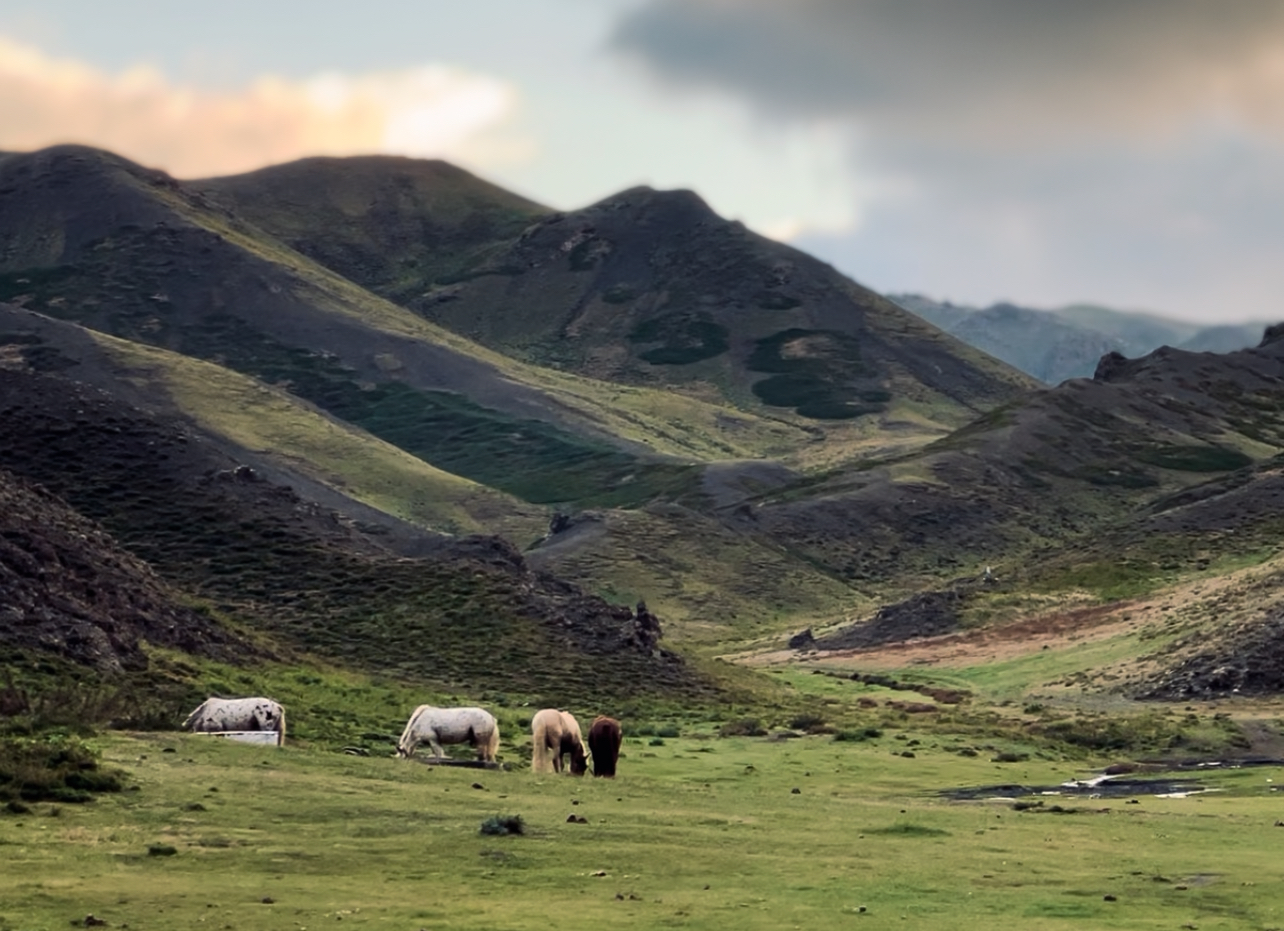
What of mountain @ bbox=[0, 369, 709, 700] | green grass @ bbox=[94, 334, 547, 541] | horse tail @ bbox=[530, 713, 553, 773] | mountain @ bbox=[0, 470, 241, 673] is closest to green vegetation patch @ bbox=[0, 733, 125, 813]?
horse tail @ bbox=[530, 713, 553, 773]

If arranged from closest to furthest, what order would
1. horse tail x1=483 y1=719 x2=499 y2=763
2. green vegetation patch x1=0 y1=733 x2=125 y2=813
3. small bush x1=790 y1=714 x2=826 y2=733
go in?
1. green vegetation patch x1=0 y1=733 x2=125 y2=813
2. horse tail x1=483 y1=719 x2=499 y2=763
3. small bush x1=790 y1=714 x2=826 y2=733

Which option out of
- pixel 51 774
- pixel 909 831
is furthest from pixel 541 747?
pixel 51 774

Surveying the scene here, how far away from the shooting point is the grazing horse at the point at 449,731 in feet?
149

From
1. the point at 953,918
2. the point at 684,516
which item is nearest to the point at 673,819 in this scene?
the point at 953,918

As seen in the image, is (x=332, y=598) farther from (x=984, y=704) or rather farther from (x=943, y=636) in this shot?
(x=943, y=636)

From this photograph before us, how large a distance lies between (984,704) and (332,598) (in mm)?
31028

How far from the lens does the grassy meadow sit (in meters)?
26.4

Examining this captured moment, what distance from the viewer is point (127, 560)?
75.7 metres

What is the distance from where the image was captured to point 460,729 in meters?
45.4

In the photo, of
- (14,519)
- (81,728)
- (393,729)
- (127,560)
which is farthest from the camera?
(127,560)

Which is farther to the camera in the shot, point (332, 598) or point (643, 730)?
point (332, 598)

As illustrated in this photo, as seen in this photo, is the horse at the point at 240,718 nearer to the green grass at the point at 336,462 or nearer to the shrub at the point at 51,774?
the shrub at the point at 51,774

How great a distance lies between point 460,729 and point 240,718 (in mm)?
5210

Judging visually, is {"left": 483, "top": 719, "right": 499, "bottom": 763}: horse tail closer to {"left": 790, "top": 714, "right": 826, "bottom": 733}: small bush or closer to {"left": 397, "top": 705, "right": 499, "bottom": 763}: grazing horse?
{"left": 397, "top": 705, "right": 499, "bottom": 763}: grazing horse
